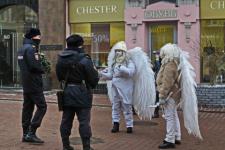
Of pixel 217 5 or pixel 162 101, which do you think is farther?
pixel 217 5

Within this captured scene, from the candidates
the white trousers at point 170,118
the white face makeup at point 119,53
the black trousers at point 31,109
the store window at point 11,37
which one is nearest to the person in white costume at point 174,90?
the white trousers at point 170,118

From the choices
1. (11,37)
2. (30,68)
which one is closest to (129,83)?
(30,68)

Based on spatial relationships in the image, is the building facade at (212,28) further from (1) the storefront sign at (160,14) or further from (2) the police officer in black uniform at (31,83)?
(2) the police officer in black uniform at (31,83)

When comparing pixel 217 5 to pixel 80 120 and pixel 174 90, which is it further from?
pixel 80 120

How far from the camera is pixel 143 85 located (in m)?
10.8

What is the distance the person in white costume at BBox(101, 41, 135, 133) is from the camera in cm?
1041

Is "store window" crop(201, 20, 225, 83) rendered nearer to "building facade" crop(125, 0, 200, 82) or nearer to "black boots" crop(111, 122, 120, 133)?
"building facade" crop(125, 0, 200, 82)

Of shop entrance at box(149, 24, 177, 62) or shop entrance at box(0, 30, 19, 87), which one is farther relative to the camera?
shop entrance at box(0, 30, 19, 87)

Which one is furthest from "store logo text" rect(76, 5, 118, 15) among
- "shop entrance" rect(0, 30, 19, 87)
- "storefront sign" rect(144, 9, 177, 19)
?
"shop entrance" rect(0, 30, 19, 87)

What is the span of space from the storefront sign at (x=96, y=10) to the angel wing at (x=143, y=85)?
892 centimetres

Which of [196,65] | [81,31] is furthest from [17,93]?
[196,65]

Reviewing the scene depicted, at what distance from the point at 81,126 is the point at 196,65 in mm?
11305

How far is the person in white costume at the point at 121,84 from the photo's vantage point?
1041 cm

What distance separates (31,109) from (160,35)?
35.8 ft
